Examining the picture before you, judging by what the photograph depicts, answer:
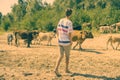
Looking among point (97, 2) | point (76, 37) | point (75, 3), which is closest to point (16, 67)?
point (76, 37)

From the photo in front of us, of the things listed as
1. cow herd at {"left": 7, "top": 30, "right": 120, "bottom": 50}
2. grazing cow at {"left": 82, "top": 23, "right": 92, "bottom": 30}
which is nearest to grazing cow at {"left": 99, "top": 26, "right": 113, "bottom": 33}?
grazing cow at {"left": 82, "top": 23, "right": 92, "bottom": 30}

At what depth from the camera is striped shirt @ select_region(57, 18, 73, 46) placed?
35.5 ft

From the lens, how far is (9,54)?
53.1 ft

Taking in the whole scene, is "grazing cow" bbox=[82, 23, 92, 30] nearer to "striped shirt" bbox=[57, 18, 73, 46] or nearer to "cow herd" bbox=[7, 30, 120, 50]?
"cow herd" bbox=[7, 30, 120, 50]

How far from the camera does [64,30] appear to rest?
10.9 meters

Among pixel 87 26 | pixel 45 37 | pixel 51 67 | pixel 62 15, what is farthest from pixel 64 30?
pixel 62 15

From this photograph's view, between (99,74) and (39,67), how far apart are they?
2.44 meters

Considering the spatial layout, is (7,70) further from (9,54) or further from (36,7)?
(36,7)

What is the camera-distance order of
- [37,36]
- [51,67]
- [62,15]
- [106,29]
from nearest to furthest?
[51,67], [37,36], [106,29], [62,15]

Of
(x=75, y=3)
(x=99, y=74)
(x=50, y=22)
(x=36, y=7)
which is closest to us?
(x=99, y=74)

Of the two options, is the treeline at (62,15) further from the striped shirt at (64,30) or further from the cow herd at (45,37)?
the striped shirt at (64,30)

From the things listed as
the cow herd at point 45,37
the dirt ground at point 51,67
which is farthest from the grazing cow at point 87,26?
the dirt ground at point 51,67

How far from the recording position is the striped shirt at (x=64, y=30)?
426 inches

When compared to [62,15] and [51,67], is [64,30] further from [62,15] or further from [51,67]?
[62,15]
